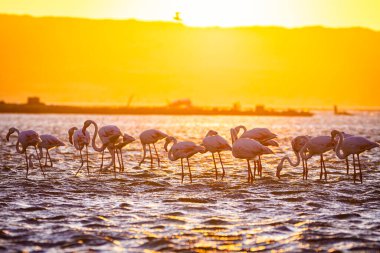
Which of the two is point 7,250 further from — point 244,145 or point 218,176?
point 218,176

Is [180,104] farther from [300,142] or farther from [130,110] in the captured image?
[300,142]

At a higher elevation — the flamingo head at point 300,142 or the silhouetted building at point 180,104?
the silhouetted building at point 180,104

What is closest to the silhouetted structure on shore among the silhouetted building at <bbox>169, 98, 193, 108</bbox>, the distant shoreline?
the distant shoreline

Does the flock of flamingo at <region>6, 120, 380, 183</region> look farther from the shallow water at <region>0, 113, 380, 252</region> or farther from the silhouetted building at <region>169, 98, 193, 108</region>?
the silhouetted building at <region>169, 98, 193, 108</region>

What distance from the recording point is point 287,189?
20797 millimetres

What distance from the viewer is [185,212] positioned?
1641 centimetres

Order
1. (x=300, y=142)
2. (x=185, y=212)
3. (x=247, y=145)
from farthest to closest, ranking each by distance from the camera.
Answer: (x=300, y=142), (x=247, y=145), (x=185, y=212)

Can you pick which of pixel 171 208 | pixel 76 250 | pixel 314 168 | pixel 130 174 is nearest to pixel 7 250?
pixel 76 250

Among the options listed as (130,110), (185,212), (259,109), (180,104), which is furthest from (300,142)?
(180,104)

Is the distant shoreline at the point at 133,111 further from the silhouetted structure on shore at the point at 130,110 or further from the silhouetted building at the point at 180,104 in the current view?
the silhouetted building at the point at 180,104

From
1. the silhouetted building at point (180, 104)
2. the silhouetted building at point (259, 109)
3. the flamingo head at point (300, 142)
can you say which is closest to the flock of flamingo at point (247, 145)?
the flamingo head at point (300, 142)

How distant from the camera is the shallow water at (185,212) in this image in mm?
13172

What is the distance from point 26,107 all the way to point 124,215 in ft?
498

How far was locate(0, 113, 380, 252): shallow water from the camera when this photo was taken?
13172 millimetres
